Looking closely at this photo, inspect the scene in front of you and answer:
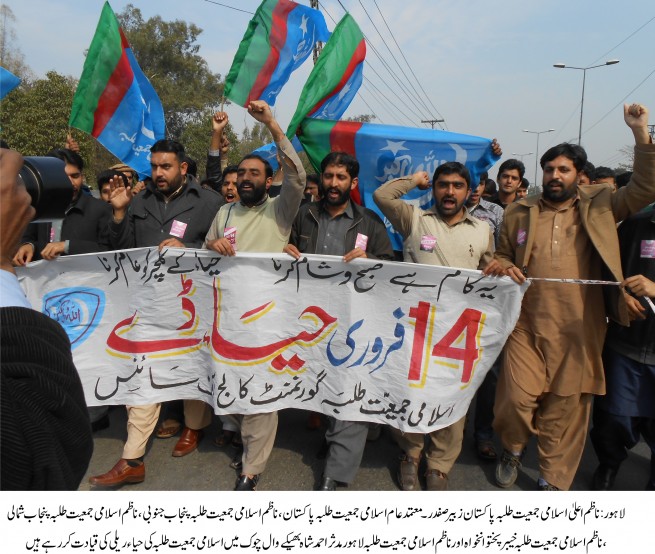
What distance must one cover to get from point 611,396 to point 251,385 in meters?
2.11

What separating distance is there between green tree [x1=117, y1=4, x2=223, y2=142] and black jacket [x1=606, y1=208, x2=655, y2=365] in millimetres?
Answer: 29266

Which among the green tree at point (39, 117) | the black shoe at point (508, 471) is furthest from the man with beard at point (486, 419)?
the green tree at point (39, 117)

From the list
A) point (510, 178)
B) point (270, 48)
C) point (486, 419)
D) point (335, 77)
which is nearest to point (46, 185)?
point (486, 419)

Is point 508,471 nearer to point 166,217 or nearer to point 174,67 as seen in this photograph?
point 166,217

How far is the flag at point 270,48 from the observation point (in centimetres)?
449

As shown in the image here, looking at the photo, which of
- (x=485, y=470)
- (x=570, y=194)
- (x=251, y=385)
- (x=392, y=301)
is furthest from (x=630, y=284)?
(x=251, y=385)

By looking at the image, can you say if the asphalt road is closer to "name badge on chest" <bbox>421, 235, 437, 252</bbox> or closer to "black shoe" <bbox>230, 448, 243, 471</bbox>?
"black shoe" <bbox>230, 448, 243, 471</bbox>

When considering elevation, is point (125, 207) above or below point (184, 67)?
below

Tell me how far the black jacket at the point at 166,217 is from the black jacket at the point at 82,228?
364 mm

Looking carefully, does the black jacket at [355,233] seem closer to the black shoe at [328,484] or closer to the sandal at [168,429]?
the black shoe at [328,484]
